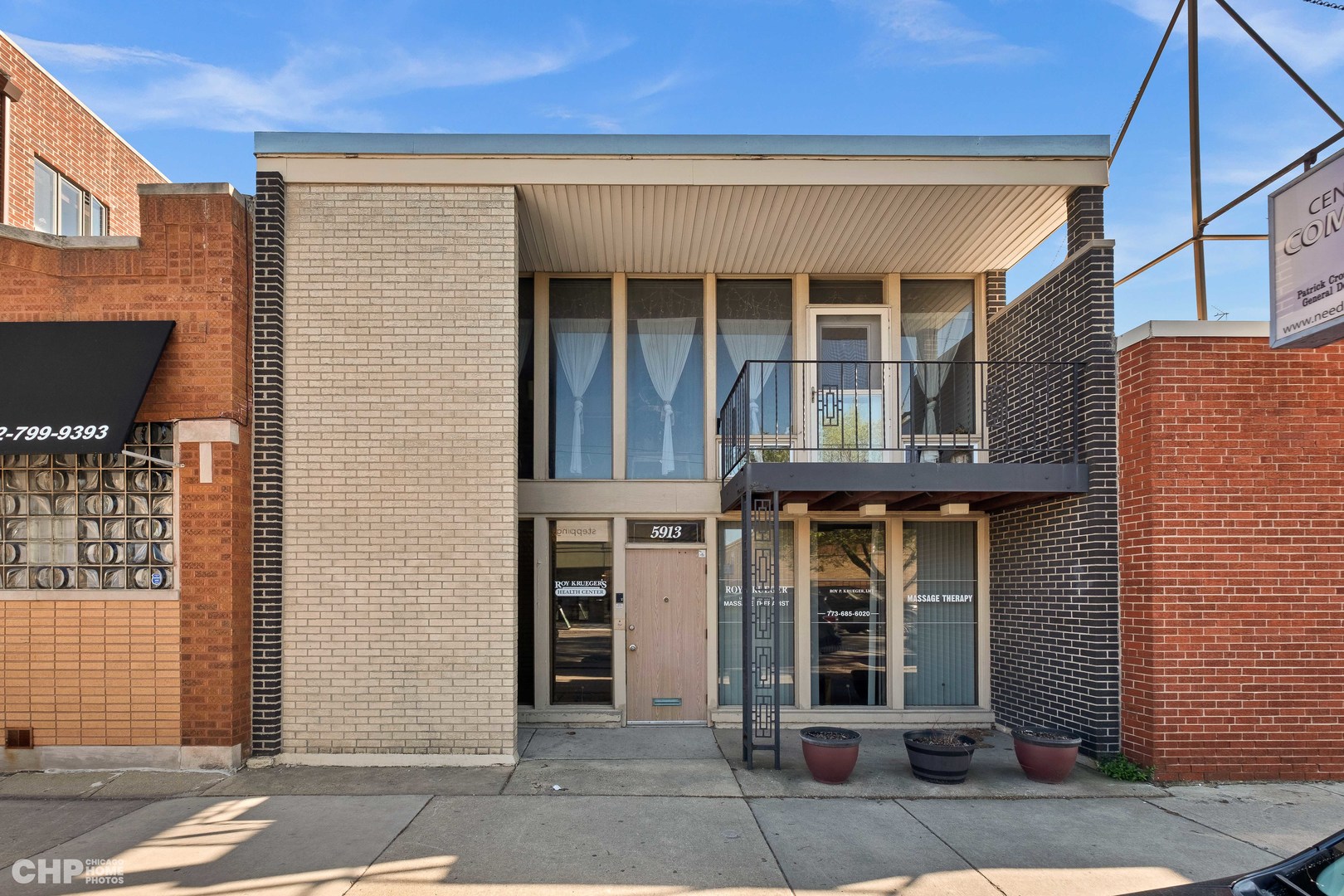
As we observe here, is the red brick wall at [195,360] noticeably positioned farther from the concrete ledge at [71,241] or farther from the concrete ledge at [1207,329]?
the concrete ledge at [1207,329]

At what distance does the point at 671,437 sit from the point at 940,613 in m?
3.81

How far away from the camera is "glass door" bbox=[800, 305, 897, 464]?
10.5m

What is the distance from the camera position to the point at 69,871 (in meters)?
5.70

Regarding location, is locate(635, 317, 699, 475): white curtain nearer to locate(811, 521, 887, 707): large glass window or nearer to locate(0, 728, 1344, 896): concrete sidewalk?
locate(811, 521, 887, 707): large glass window

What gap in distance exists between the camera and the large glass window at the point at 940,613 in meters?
10.3

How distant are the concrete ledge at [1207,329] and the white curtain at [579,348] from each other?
5874mm

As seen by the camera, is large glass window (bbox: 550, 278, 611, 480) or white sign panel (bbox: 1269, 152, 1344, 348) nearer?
white sign panel (bbox: 1269, 152, 1344, 348)

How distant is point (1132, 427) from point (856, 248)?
11.7 ft

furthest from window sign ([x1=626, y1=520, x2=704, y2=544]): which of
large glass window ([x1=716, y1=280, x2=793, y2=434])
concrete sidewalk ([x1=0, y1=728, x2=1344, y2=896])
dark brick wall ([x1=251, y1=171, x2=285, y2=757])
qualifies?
dark brick wall ([x1=251, y1=171, x2=285, y2=757])

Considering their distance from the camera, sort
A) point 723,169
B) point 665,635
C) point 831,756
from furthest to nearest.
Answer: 1. point 665,635
2. point 723,169
3. point 831,756

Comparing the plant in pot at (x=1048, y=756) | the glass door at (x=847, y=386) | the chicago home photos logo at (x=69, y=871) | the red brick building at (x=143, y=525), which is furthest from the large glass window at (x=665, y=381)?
the chicago home photos logo at (x=69, y=871)

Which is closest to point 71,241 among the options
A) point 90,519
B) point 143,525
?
point 90,519

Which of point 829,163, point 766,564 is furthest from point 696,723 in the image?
point 829,163

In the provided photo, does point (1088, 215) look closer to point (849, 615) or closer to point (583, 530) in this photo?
point (849, 615)
